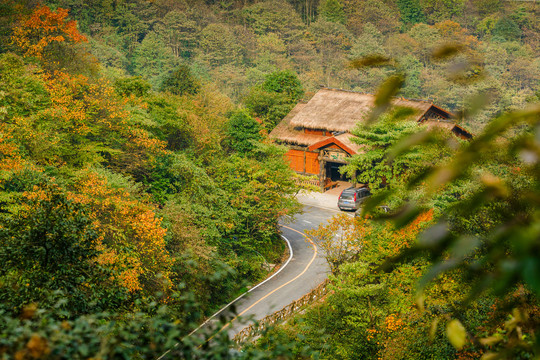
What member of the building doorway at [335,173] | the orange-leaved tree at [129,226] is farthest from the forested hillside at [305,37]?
the orange-leaved tree at [129,226]

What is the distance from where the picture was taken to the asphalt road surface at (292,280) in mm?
19062

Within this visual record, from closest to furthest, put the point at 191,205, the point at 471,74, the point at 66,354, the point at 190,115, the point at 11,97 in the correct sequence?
the point at 471,74 → the point at 66,354 → the point at 11,97 → the point at 191,205 → the point at 190,115

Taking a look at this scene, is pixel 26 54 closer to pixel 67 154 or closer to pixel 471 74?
pixel 67 154

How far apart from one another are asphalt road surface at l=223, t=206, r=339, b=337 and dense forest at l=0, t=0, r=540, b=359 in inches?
40.9

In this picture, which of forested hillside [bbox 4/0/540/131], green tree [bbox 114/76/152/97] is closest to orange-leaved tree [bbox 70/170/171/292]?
green tree [bbox 114/76/152/97]

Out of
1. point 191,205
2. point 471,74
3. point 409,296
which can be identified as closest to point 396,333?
point 409,296

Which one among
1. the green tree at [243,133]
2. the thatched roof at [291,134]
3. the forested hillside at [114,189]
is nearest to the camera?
the forested hillside at [114,189]

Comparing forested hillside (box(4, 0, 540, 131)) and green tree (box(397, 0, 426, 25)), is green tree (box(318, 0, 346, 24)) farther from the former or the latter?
green tree (box(397, 0, 426, 25))

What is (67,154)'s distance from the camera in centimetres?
1939

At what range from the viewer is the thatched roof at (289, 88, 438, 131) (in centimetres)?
3503

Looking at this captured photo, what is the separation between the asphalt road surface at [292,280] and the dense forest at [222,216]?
104 cm

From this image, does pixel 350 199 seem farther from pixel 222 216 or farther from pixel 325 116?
pixel 222 216

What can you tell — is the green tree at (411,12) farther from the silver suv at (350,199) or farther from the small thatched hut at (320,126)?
the silver suv at (350,199)

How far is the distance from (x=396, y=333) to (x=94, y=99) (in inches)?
624
